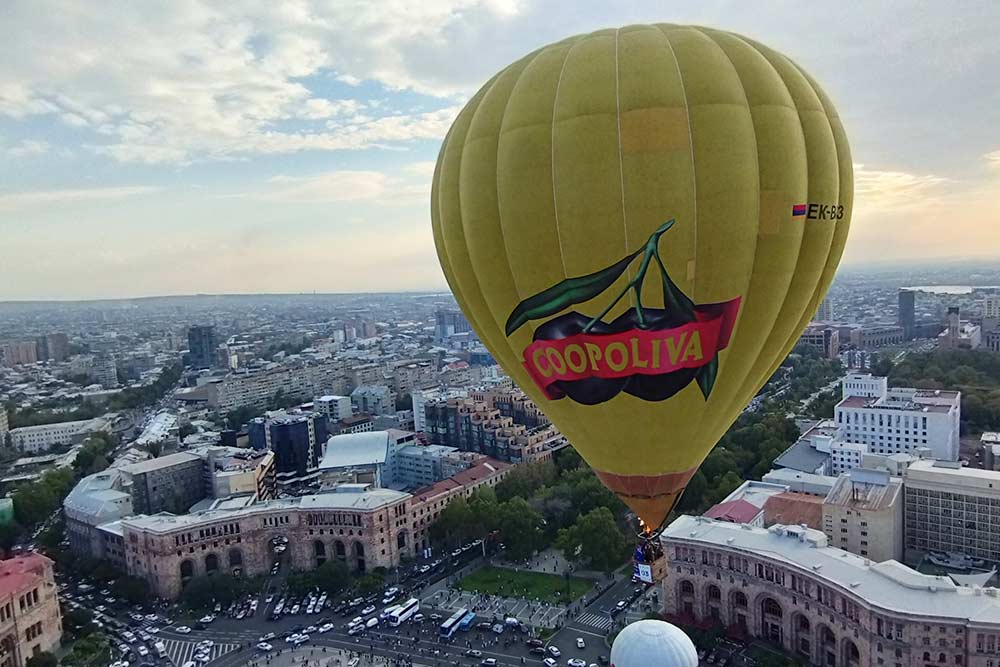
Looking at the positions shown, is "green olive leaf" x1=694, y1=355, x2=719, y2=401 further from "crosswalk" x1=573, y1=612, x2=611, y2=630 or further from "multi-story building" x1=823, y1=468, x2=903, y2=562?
"multi-story building" x1=823, y1=468, x2=903, y2=562

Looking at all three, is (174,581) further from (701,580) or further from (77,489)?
(701,580)

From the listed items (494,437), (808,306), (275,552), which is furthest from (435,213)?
(494,437)

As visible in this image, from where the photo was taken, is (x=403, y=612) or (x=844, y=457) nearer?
(x=403, y=612)

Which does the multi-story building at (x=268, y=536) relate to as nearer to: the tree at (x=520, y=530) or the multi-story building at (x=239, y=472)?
the tree at (x=520, y=530)

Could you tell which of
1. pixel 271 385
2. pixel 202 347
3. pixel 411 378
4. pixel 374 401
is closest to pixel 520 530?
pixel 374 401

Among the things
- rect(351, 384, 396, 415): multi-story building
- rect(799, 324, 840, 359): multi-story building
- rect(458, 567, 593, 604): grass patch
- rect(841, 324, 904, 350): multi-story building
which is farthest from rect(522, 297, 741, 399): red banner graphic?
rect(841, 324, 904, 350): multi-story building

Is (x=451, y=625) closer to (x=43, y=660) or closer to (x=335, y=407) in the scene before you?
(x=43, y=660)
